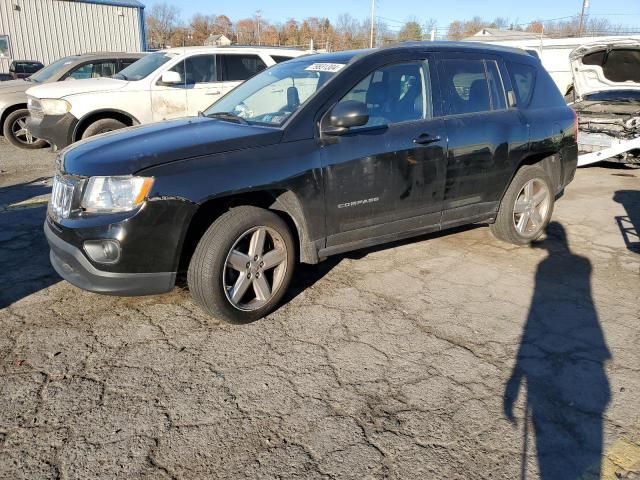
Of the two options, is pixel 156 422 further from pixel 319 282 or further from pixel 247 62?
pixel 247 62

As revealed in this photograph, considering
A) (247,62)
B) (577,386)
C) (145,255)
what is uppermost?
(247,62)

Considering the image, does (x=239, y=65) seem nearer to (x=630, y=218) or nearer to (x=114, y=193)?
(x=630, y=218)

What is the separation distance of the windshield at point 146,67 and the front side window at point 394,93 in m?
5.63

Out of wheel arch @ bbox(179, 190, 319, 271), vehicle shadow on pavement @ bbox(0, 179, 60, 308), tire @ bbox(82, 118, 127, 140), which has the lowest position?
vehicle shadow on pavement @ bbox(0, 179, 60, 308)

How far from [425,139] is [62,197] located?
2.60 metres

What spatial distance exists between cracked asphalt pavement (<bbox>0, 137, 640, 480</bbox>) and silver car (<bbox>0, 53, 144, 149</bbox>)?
20.3 ft

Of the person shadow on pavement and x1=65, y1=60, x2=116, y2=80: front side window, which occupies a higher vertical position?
x1=65, y1=60, x2=116, y2=80: front side window

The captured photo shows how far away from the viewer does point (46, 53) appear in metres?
24.5

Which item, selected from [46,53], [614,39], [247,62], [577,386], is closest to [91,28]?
[46,53]

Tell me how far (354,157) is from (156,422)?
2.13m

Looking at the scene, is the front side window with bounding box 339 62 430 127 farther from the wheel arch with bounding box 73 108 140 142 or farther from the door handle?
the wheel arch with bounding box 73 108 140 142

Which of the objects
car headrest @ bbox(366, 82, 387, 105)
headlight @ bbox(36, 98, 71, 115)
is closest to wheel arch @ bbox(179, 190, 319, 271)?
car headrest @ bbox(366, 82, 387, 105)

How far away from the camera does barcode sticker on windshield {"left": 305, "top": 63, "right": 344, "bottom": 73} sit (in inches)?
154

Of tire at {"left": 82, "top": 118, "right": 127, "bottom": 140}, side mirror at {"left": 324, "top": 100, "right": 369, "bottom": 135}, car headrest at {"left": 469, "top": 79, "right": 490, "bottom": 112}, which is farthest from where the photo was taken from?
tire at {"left": 82, "top": 118, "right": 127, "bottom": 140}
